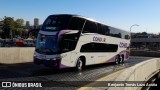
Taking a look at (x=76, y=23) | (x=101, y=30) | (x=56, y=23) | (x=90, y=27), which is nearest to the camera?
(x=56, y=23)

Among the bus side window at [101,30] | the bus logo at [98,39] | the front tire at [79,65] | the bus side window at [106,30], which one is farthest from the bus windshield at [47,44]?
the bus side window at [106,30]

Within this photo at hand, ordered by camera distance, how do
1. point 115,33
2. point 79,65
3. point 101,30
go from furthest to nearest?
point 115,33 < point 101,30 < point 79,65

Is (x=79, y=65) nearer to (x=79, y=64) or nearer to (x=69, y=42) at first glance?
(x=79, y=64)

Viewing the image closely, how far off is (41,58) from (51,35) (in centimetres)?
148

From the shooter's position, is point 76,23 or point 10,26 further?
point 10,26

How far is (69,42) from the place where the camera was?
52.2ft

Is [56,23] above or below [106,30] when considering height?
above

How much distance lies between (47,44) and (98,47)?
5.41 metres

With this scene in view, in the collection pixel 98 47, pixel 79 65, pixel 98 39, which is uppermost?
pixel 98 39

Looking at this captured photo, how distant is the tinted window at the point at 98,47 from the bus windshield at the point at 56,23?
2.51 meters

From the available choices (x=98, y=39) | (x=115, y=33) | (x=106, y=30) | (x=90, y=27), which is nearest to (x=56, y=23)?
(x=90, y=27)

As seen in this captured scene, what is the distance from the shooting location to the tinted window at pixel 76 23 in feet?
52.9

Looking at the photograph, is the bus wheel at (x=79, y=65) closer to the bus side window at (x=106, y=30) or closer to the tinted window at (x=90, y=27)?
the tinted window at (x=90, y=27)

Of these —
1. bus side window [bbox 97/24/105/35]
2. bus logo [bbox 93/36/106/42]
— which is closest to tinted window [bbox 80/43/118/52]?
bus logo [bbox 93/36/106/42]
